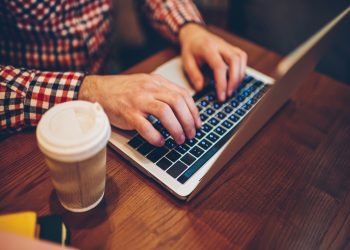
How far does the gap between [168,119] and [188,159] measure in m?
0.08

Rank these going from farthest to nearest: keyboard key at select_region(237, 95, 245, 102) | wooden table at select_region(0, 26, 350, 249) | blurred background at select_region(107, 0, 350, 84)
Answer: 1. blurred background at select_region(107, 0, 350, 84)
2. keyboard key at select_region(237, 95, 245, 102)
3. wooden table at select_region(0, 26, 350, 249)

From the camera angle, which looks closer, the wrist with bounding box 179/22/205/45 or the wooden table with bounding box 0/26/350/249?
the wooden table with bounding box 0/26/350/249

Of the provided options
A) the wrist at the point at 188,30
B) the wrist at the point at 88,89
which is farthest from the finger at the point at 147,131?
the wrist at the point at 188,30

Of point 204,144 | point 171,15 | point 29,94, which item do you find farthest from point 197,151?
point 171,15

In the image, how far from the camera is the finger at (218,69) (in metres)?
0.70

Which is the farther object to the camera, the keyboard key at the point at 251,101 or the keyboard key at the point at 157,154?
the keyboard key at the point at 251,101

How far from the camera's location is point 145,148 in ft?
1.89

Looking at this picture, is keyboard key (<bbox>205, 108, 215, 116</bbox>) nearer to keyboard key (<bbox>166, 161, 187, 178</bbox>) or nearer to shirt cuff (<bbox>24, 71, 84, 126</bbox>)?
keyboard key (<bbox>166, 161, 187, 178</bbox>)

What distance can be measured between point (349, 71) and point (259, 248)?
0.90 m

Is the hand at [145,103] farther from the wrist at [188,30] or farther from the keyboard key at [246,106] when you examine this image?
the wrist at [188,30]

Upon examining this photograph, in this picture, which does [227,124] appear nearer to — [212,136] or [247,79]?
[212,136]

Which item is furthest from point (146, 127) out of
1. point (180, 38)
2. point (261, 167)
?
point (180, 38)

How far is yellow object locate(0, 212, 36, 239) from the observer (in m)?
0.40

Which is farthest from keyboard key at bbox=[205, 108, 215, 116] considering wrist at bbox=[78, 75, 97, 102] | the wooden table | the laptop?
wrist at bbox=[78, 75, 97, 102]
